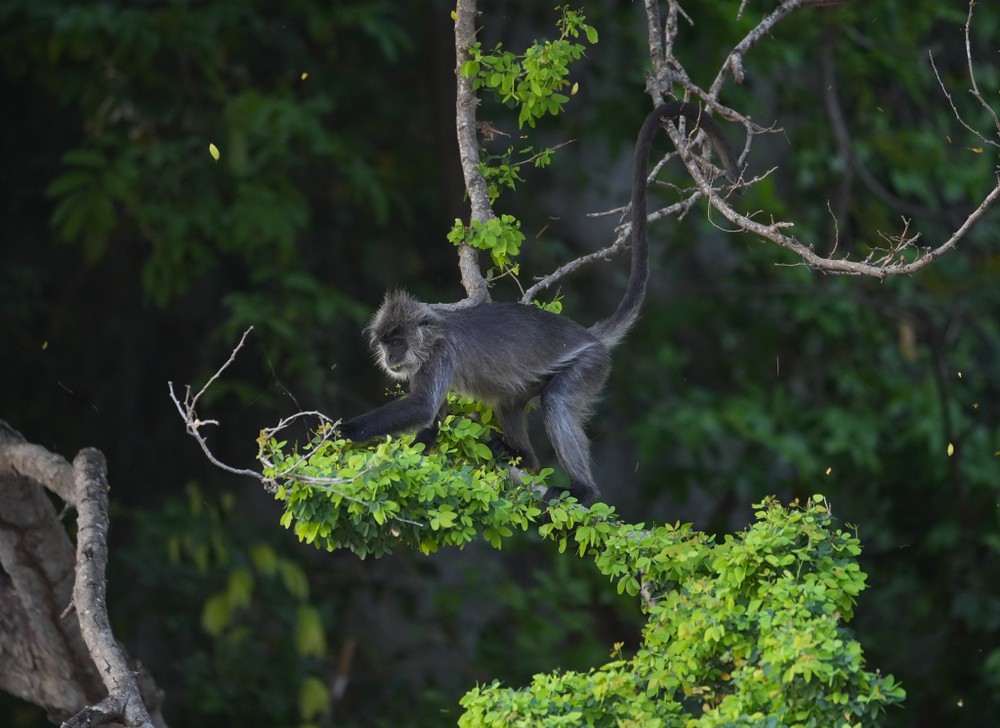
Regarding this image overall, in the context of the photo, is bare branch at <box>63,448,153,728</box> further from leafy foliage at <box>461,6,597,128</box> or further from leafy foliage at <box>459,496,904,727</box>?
leafy foliage at <box>461,6,597,128</box>

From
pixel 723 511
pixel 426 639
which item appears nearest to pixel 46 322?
pixel 426 639

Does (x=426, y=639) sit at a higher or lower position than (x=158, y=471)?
lower

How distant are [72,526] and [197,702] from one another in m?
1.99

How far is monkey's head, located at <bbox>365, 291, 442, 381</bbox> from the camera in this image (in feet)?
17.1

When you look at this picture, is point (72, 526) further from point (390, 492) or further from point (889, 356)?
point (889, 356)

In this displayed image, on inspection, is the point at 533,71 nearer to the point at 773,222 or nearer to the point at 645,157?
the point at 645,157

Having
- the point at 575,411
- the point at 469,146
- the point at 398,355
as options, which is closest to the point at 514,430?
the point at 575,411

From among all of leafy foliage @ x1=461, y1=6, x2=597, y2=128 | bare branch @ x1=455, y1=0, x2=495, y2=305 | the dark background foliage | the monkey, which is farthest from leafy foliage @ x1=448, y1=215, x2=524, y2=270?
the dark background foliage

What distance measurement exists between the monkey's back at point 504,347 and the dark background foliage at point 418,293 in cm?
243

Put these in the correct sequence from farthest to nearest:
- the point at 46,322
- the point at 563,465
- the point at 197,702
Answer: the point at 46,322 → the point at 197,702 → the point at 563,465

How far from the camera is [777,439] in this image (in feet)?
27.1

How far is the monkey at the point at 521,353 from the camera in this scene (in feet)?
16.8

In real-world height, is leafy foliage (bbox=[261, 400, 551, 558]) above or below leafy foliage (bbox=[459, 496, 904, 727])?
above

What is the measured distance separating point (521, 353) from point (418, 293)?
3.55m
